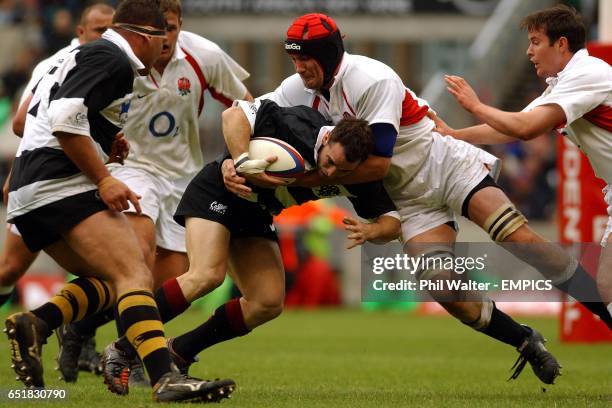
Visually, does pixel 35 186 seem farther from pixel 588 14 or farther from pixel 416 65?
pixel 416 65

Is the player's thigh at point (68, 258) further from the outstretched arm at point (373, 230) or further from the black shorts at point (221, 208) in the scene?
the outstretched arm at point (373, 230)

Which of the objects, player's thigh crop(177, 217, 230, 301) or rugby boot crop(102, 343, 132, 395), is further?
player's thigh crop(177, 217, 230, 301)

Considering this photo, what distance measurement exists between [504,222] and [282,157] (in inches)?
59.5

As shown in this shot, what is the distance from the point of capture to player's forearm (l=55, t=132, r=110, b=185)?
6211mm

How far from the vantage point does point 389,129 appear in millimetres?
6891

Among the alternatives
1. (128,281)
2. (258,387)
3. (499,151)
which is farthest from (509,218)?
(499,151)

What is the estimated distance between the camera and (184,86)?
863cm

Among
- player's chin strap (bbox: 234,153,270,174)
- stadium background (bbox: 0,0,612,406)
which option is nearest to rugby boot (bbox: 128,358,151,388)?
player's chin strap (bbox: 234,153,270,174)

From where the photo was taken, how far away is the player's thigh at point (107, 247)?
6.30 metres

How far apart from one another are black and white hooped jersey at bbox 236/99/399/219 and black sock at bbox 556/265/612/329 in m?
1.24

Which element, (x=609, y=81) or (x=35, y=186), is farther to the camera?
(x=609, y=81)

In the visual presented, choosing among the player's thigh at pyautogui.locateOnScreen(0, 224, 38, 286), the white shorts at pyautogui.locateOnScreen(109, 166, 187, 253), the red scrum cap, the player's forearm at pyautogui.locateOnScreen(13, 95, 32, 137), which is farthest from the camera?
the white shorts at pyautogui.locateOnScreen(109, 166, 187, 253)

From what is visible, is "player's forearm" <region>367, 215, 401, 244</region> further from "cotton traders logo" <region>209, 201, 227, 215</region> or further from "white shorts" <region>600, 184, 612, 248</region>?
"white shorts" <region>600, 184, 612, 248</region>

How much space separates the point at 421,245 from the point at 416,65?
18.6m
